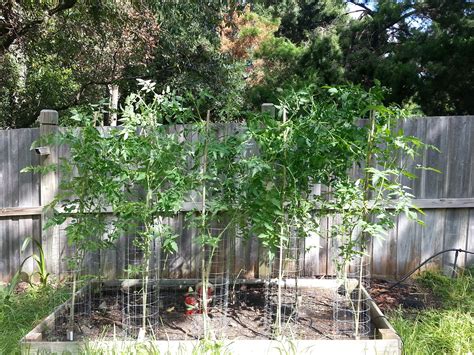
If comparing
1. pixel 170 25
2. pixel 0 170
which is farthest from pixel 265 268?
pixel 170 25

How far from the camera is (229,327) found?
3.44 meters

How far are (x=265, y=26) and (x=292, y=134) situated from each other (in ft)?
45.4

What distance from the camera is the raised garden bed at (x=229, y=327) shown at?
2.98 metres

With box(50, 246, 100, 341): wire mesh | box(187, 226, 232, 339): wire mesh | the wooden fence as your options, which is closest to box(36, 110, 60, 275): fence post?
the wooden fence

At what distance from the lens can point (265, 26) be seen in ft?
52.0

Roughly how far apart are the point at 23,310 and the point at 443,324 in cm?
363

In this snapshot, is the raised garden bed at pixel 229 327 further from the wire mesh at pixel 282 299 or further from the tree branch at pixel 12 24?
the tree branch at pixel 12 24

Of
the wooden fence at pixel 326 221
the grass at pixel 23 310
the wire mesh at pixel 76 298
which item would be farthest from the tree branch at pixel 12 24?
the grass at pixel 23 310

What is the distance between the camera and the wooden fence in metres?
4.80

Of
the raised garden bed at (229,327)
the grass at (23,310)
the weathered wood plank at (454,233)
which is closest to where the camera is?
the raised garden bed at (229,327)

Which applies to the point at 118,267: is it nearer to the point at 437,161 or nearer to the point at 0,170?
the point at 0,170

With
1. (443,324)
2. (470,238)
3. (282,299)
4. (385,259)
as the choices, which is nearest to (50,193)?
(282,299)

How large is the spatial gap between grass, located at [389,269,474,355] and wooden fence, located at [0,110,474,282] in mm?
647

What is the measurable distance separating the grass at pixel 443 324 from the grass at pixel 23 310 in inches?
116
